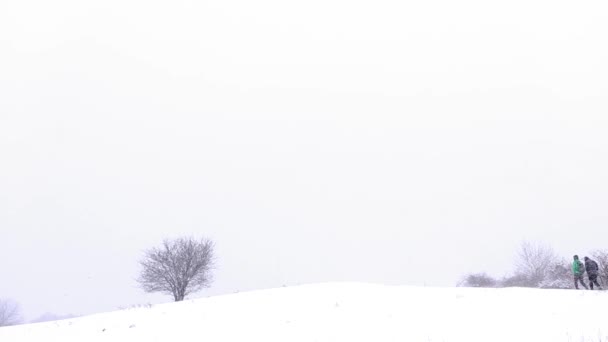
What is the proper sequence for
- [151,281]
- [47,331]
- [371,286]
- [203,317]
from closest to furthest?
[203,317] < [47,331] < [371,286] < [151,281]

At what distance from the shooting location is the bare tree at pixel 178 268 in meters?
45.3

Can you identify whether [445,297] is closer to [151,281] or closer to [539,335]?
[539,335]

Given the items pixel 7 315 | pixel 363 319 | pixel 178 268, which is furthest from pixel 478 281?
pixel 7 315

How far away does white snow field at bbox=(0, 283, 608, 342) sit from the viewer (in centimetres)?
1147

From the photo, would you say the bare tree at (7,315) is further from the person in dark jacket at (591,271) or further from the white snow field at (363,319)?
the person in dark jacket at (591,271)

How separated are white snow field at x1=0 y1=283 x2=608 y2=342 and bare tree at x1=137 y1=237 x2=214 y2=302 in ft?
83.4

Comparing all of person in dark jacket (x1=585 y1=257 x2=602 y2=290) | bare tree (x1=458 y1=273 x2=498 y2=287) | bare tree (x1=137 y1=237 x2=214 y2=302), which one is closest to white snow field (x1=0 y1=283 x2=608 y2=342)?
person in dark jacket (x1=585 y1=257 x2=602 y2=290)

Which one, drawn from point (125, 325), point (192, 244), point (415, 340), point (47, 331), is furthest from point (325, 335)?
point (192, 244)

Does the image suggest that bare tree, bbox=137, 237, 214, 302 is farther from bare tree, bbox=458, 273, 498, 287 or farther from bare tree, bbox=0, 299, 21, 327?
bare tree, bbox=0, 299, 21, 327

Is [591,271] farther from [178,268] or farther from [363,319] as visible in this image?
[178,268]

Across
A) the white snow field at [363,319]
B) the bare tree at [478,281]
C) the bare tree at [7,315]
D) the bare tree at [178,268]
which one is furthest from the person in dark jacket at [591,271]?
the bare tree at [7,315]

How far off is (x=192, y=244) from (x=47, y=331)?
29.8m

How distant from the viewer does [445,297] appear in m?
17.0

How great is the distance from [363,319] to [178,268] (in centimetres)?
3535
